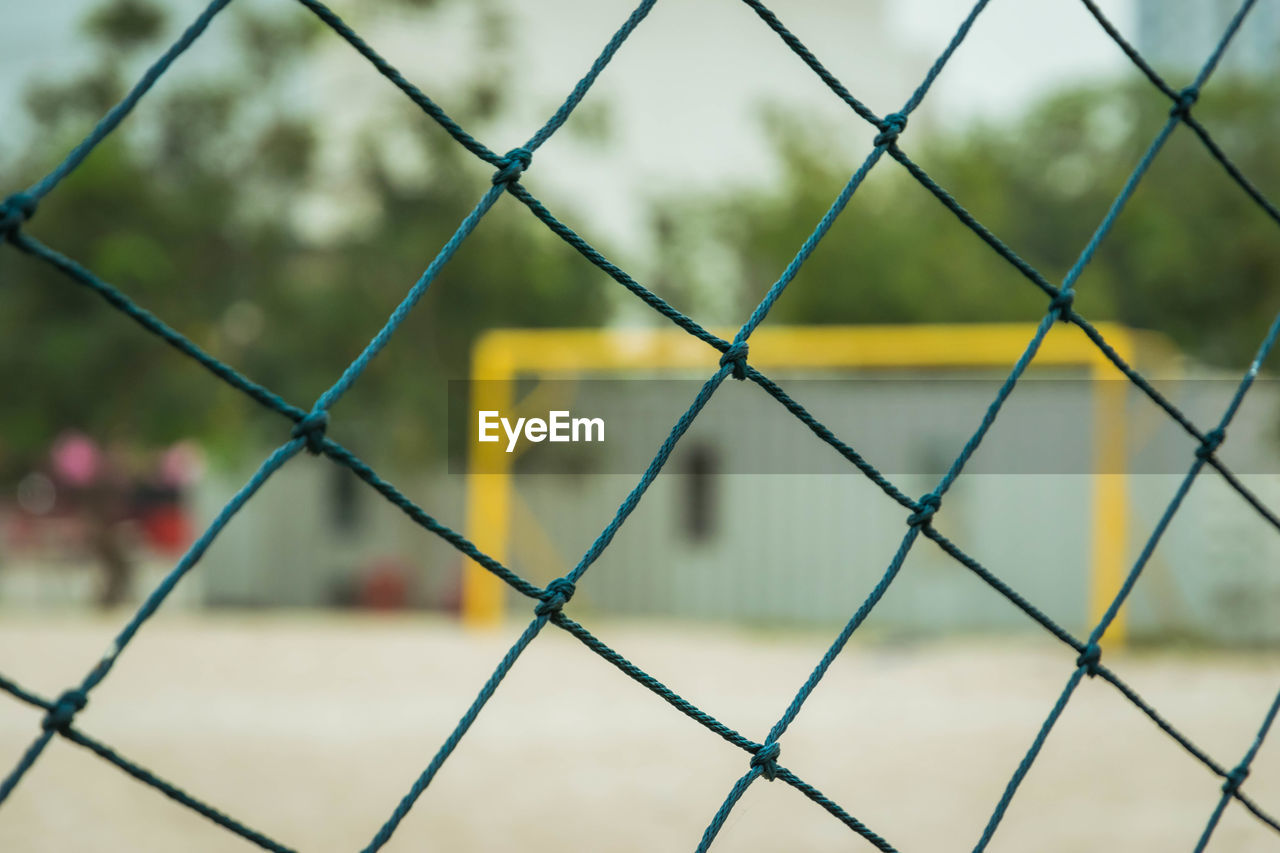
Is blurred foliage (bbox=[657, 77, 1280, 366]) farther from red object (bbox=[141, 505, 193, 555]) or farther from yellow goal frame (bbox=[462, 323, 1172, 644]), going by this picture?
red object (bbox=[141, 505, 193, 555])

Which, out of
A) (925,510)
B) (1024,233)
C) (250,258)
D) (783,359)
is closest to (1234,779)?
(925,510)

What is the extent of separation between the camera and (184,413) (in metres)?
5.68

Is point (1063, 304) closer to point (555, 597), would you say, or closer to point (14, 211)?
point (555, 597)

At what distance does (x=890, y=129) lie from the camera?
84 centimetres

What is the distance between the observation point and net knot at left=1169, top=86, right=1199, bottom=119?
0.98m

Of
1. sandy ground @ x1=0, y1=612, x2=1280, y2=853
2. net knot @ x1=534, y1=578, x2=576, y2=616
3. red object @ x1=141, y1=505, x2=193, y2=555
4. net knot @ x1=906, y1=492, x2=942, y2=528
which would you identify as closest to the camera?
net knot @ x1=534, y1=578, x2=576, y2=616

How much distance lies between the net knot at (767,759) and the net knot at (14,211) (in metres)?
0.55

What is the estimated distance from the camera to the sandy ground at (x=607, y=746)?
217 centimetres

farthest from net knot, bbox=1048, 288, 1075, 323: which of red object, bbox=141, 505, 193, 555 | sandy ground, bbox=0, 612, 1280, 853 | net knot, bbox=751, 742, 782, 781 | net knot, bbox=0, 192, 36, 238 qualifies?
red object, bbox=141, 505, 193, 555

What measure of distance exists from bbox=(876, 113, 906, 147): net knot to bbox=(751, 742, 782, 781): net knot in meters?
0.46

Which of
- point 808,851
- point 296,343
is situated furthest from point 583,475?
point 808,851

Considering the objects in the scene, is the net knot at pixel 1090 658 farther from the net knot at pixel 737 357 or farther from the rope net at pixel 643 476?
the net knot at pixel 737 357

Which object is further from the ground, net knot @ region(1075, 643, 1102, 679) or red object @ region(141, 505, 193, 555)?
red object @ region(141, 505, 193, 555)

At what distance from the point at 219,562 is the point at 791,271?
6.65 meters
